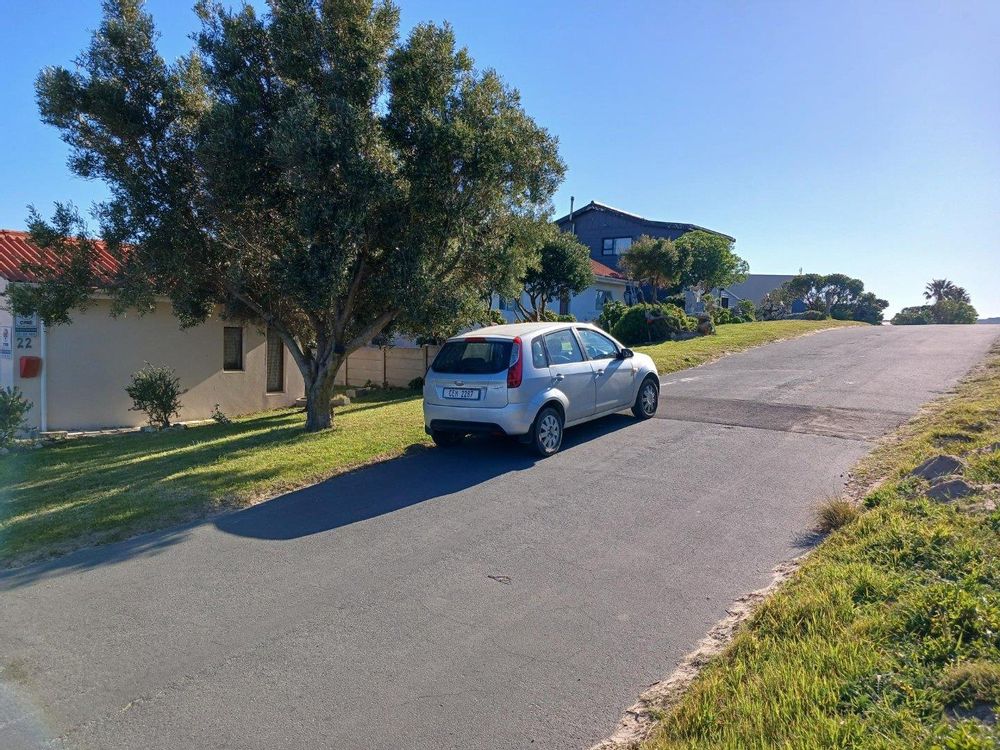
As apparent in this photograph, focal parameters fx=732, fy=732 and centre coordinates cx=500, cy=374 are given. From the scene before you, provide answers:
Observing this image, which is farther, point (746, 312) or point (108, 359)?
point (746, 312)

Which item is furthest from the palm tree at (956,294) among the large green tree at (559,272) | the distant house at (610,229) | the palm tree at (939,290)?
the large green tree at (559,272)

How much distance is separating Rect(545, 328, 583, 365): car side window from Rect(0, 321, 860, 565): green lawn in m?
2.31

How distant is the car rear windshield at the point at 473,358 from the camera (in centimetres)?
898

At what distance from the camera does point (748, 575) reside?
525cm

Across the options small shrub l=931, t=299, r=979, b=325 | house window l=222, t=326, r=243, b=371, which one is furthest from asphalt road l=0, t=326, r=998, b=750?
small shrub l=931, t=299, r=979, b=325

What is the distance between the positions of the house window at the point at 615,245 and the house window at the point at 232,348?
3037 cm

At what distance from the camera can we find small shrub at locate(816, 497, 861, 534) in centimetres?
598

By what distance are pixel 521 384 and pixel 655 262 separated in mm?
22648

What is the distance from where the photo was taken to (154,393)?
49.2ft

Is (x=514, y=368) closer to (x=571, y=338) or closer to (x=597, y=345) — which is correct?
(x=571, y=338)

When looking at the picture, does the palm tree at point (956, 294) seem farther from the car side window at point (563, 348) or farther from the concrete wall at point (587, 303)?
the car side window at point (563, 348)

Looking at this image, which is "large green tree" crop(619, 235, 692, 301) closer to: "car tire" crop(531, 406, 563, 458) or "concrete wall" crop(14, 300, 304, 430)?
"concrete wall" crop(14, 300, 304, 430)

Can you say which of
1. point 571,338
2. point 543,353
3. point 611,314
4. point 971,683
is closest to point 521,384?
point 543,353

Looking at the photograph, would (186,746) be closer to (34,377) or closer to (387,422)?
(387,422)
